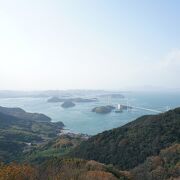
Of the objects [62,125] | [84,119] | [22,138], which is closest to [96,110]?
[84,119]

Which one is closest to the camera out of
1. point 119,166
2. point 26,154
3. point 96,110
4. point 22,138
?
point 119,166

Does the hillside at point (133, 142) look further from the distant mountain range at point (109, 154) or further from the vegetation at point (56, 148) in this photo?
the vegetation at point (56, 148)

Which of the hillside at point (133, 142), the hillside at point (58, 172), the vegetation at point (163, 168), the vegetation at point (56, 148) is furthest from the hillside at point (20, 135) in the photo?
the vegetation at point (163, 168)

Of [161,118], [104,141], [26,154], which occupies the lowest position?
[26,154]

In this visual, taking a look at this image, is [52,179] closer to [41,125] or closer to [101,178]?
[101,178]

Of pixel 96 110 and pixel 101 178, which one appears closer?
pixel 101 178

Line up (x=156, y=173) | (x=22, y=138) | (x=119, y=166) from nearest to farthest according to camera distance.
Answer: (x=156, y=173) → (x=119, y=166) → (x=22, y=138)
